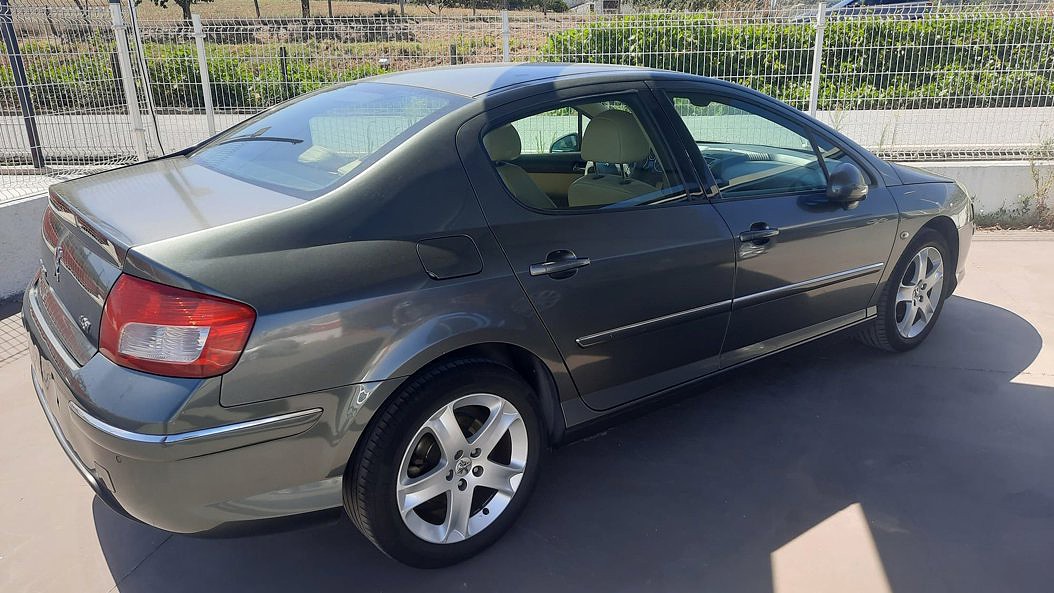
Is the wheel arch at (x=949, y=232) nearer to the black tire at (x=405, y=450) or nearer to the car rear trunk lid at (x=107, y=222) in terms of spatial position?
the black tire at (x=405, y=450)

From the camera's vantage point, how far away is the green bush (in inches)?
269

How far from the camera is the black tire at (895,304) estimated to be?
3930mm

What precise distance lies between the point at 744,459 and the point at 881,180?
1660mm

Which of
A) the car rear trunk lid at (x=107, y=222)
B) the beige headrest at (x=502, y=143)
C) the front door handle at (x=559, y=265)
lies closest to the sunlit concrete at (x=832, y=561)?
the front door handle at (x=559, y=265)

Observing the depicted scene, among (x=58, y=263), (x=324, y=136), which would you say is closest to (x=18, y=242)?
(x=58, y=263)

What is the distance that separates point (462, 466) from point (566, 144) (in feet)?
6.68

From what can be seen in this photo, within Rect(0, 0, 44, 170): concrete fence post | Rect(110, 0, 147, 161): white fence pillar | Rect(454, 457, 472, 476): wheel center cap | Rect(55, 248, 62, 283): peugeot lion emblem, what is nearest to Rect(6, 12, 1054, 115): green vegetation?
Rect(110, 0, 147, 161): white fence pillar

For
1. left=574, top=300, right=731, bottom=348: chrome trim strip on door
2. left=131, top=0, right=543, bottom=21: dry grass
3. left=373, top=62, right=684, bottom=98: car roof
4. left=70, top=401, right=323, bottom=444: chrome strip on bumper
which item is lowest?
left=574, top=300, right=731, bottom=348: chrome trim strip on door

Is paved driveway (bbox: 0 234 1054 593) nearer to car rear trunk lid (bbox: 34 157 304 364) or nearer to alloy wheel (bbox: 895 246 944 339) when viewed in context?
alloy wheel (bbox: 895 246 944 339)

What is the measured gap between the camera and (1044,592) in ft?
7.91

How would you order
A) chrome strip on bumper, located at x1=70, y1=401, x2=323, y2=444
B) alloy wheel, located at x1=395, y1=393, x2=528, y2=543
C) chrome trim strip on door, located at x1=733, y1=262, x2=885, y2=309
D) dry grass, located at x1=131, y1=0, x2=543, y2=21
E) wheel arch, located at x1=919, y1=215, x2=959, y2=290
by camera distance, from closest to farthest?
1. chrome strip on bumper, located at x1=70, y1=401, x2=323, y2=444
2. alloy wheel, located at x1=395, y1=393, x2=528, y2=543
3. chrome trim strip on door, located at x1=733, y1=262, x2=885, y2=309
4. wheel arch, located at x1=919, y1=215, x2=959, y2=290
5. dry grass, located at x1=131, y1=0, x2=543, y2=21

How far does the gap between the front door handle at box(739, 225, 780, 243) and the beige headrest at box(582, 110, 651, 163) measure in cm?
53

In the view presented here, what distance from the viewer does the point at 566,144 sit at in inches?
155

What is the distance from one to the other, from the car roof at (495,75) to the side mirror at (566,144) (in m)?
0.70
